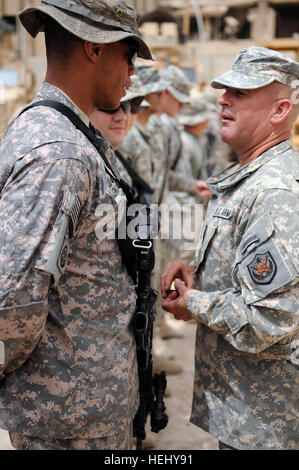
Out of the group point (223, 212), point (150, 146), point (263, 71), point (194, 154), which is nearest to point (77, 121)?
point (223, 212)

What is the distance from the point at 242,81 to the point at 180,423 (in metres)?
2.65

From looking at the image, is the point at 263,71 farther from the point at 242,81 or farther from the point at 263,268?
the point at 263,268

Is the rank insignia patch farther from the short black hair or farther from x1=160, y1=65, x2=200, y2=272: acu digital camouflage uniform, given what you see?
x1=160, y1=65, x2=200, y2=272: acu digital camouflage uniform

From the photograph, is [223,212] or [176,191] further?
[176,191]

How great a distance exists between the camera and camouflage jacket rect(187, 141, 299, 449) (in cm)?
176

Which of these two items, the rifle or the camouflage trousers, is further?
the rifle

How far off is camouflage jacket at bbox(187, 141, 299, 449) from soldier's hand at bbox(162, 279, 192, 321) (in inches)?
1.6

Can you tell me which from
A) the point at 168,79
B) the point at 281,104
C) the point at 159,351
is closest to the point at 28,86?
the point at 168,79

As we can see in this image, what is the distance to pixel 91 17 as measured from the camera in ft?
5.09

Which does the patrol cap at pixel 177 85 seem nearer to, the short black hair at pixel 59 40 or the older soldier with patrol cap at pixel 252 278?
the older soldier with patrol cap at pixel 252 278

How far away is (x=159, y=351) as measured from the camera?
473 centimetres

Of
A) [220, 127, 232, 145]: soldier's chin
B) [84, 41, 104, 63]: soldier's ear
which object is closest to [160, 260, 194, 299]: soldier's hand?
[220, 127, 232, 145]: soldier's chin
